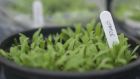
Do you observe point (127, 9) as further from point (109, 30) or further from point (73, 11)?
point (109, 30)

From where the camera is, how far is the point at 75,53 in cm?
47

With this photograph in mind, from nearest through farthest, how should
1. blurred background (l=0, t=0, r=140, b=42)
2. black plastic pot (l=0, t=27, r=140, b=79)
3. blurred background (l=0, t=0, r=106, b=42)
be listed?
black plastic pot (l=0, t=27, r=140, b=79) → blurred background (l=0, t=0, r=140, b=42) → blurred background (l=0, t=0, r=106, b=42)

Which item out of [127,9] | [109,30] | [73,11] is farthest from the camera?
[73,11]

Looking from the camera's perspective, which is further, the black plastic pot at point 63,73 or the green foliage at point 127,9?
the green foliage at point 127,9

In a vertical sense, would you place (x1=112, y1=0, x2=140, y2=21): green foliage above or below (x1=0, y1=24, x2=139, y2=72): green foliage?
below

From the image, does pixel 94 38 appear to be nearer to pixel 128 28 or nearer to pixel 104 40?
pixel 104 40

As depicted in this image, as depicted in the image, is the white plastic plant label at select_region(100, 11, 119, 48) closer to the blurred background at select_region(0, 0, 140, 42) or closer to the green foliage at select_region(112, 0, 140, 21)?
the blurred background at select_region(0, 0, 140, 42)

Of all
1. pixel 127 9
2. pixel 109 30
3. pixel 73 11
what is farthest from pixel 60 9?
pixel 109 30

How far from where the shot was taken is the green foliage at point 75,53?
442mm

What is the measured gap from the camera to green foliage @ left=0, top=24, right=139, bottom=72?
44 centimetres

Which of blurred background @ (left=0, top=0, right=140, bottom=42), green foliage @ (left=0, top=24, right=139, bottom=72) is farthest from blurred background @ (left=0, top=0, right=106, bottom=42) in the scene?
green foliage @ (left=0, top=24, right=139, bottom=72)

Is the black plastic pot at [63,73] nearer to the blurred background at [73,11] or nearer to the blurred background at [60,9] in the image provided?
the blurred background at [73,11]

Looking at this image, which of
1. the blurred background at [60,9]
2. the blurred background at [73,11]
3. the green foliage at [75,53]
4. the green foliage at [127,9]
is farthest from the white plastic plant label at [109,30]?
the blurred background at [60,9]

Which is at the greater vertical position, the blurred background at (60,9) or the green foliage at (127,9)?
the blurred background at (60,9)
